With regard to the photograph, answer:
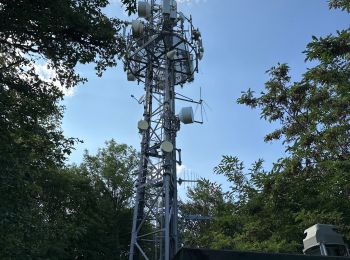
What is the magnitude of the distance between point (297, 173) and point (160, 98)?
24.3 feet

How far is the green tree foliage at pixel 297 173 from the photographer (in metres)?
8.18

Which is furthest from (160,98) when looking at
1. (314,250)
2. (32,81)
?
(314,250)

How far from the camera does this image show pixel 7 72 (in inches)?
358

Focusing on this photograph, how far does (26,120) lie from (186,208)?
43.1 feet

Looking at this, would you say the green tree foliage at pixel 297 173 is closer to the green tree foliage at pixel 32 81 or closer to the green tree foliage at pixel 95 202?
the green tree foliage at pixel 32 81

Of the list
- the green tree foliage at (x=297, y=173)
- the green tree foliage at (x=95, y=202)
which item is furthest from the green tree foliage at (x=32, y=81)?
the green tree foliage at (x=95, y=202)

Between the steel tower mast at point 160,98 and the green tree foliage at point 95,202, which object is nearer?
the steel tower mast at point 160,98

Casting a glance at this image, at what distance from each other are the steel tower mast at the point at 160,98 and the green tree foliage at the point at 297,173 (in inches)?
102

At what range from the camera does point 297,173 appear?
30.4ft

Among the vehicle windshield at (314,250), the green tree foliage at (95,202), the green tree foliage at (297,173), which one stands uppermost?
the green tree foliage at (95,202)

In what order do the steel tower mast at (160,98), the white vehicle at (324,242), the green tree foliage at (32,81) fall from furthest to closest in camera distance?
1. the steel tower mast at (160,98)
2. the green tree foliage at (32,81)
3. the white vehicle at (324,242)

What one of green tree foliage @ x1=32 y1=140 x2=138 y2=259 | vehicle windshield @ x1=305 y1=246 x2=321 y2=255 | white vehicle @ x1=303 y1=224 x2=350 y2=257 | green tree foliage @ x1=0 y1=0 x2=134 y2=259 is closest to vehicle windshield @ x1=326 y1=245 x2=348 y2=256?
white vehicle @ x1=303 y1=224 x2=350 y2=257

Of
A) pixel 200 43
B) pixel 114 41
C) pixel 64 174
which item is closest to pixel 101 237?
pixel 64 174

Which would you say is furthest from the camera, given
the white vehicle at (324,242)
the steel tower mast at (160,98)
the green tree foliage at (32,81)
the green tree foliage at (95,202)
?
the green tree foliage at (95,202)
